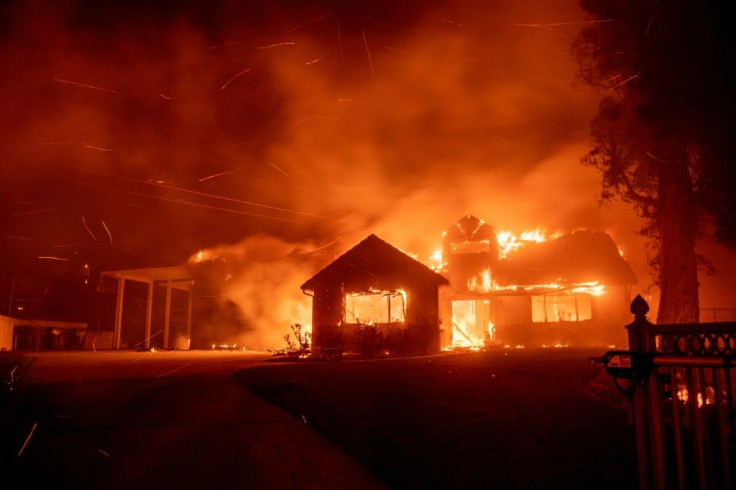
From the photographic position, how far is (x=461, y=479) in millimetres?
5160

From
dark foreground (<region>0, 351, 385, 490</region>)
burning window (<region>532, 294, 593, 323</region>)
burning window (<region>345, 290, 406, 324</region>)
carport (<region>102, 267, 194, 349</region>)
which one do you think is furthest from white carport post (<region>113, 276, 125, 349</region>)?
burning window (<region>532, 294, 593, 323</region>)

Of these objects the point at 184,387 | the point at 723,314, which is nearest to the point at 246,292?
the point at 184,387

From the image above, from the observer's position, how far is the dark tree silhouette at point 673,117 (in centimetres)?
973

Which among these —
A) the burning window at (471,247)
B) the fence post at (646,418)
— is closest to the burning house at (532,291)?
the burning window at (471,247)

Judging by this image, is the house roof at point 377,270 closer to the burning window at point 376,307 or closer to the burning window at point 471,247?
the burning window at point 376,307

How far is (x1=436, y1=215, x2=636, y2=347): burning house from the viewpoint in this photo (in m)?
25.3

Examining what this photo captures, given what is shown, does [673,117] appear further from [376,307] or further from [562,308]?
[562,308]

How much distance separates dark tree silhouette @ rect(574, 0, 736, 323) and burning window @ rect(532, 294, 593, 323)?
14.8m

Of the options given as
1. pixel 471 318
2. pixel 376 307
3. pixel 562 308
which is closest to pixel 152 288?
pixel 376 307

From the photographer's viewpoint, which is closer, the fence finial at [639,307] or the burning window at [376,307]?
the fence finial at [639,307]

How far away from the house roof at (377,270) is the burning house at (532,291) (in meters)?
4.65

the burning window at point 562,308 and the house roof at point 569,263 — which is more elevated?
the house roof at point 569,263

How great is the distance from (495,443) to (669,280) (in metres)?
7.89

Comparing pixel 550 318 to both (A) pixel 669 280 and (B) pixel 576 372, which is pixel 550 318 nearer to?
(A) pixel 669 280
